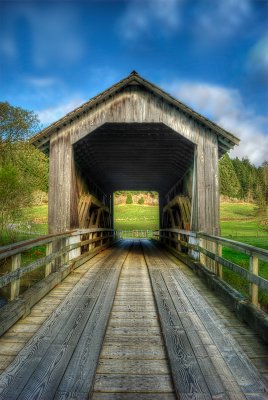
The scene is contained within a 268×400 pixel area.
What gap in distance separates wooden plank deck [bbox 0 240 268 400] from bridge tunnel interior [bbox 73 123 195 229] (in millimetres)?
6508

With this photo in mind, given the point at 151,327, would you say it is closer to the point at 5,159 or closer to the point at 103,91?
the point at 103,91

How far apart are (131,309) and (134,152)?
9.45 metres

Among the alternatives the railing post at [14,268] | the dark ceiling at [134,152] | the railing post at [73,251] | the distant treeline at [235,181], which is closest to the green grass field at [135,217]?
the distant treeline at [235,181]

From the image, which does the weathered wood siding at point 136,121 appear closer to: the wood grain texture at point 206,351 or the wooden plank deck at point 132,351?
the wooden plank deck at point 132,351

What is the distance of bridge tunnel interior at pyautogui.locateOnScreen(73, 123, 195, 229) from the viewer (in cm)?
1098

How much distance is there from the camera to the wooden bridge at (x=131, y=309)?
103 inches

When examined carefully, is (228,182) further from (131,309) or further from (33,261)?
(131,309)

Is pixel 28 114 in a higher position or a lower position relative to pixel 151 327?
higher

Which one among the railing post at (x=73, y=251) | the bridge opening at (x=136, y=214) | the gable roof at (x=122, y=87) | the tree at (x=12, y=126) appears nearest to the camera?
the railing post at (x=73, y=251)

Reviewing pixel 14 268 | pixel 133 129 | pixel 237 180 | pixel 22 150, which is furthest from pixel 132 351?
pixel 237 180

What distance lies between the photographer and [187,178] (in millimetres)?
13172

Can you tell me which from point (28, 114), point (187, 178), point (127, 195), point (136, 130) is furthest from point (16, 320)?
point (127, 195)

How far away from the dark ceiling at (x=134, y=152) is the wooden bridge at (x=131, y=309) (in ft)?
0.42

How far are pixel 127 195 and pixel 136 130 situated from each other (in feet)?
221
